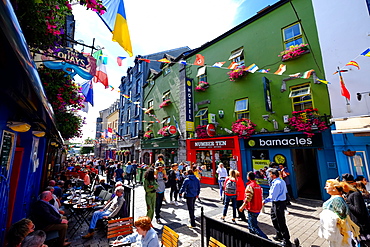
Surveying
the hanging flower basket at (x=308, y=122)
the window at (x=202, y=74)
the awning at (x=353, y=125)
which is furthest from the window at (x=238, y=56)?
the awning at (x=353, y=125)

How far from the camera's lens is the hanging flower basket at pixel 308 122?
7914 millimetres

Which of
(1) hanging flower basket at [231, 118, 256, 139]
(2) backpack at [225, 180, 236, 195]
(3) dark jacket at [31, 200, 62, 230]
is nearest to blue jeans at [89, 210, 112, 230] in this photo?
(3) dark jacket at [31, 200, 62, 230]

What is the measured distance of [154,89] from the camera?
20.5m

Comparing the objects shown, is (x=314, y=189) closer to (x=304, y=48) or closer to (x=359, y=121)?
(x=359, y=121)

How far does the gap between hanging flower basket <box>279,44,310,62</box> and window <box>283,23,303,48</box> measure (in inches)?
17.6

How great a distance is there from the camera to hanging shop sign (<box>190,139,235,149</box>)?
11.5 metres

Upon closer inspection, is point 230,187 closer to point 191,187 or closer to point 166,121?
point 191,187

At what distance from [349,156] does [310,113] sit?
236 cm

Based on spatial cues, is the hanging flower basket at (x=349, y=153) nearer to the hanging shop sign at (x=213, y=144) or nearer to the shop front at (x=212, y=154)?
the shop front at (x=212, y=154)

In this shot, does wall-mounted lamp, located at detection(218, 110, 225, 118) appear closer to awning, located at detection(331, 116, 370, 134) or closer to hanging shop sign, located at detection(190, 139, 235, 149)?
hanging shop sign, located at detection(190, 139, 235, 149)

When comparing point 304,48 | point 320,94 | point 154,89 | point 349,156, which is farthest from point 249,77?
point 154,89

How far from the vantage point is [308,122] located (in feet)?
26.9

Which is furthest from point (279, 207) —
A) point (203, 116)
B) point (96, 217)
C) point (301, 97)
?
point (203, 116)

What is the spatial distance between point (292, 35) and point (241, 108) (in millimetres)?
4987
